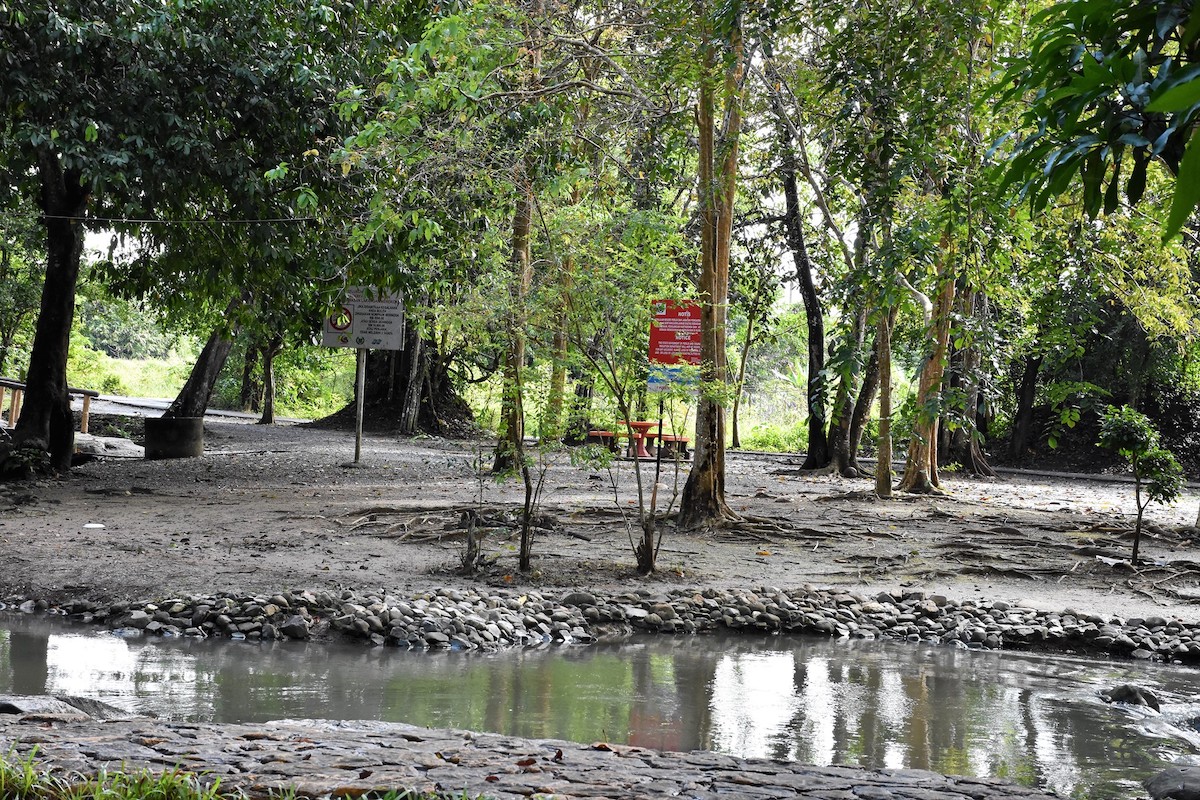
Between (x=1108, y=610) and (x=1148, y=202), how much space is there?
7246 millimetres

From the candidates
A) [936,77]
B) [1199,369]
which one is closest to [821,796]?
[936,77]

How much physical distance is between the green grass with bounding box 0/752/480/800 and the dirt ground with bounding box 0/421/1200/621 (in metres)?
4.84

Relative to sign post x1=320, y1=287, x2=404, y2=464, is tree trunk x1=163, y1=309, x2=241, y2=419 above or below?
below

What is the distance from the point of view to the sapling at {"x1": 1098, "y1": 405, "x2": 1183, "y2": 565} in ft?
33.4

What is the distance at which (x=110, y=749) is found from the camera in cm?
382

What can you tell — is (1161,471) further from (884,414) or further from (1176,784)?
(1176,784)

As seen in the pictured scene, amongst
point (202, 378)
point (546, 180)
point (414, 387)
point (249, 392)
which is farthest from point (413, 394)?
point (546, 180)

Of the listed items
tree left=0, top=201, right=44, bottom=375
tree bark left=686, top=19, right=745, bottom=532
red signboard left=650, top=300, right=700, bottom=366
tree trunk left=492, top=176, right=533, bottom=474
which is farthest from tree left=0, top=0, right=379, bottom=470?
tree left=0, top=201, right=44, bottom=375

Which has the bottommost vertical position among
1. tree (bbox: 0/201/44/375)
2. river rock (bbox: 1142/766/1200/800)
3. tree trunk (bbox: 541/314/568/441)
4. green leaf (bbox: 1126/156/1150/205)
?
river rock (bbox: 1142/766/1200/800)

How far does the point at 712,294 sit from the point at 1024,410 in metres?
15.9

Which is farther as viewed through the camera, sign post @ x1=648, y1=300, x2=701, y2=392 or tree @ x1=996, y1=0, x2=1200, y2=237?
sign post @ x1=648, y1=300, x2=701, y2=392

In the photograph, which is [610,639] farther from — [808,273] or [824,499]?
[808,273]

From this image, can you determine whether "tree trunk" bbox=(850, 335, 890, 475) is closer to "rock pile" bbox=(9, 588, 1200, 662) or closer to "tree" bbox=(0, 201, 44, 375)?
"rock pile" bbox=(9, 588, 1200, 662)

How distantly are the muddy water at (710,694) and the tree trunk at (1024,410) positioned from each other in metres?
18.3
